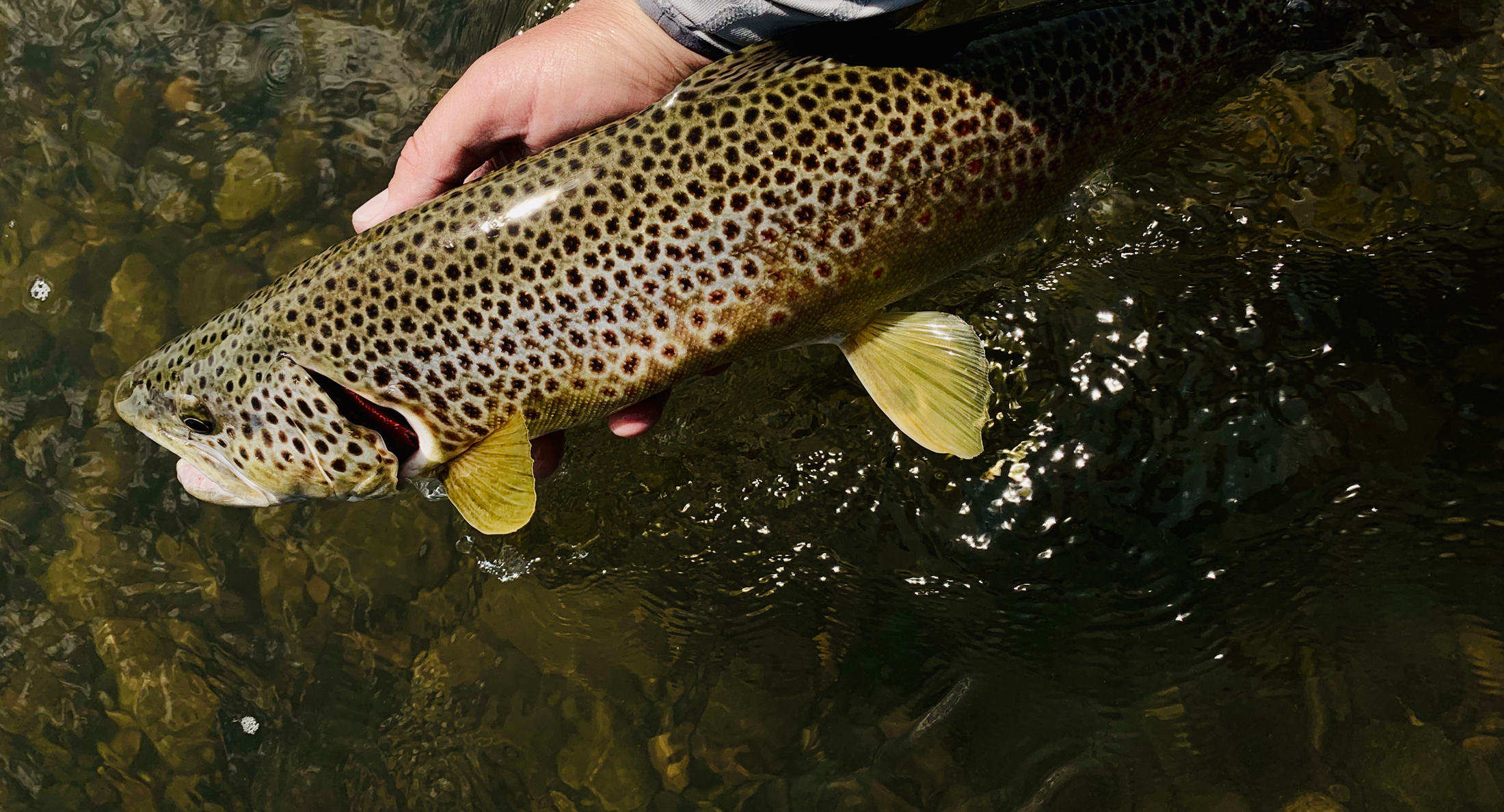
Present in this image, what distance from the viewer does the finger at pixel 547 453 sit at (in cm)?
339

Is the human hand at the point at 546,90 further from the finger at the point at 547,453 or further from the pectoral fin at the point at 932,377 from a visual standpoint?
the pectoral fin at the point at 932,377

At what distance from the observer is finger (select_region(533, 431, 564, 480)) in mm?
3391

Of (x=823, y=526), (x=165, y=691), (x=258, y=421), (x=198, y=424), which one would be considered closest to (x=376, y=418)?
(x=258, y=421)

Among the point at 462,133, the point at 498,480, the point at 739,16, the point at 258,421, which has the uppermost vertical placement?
the point at 739,16

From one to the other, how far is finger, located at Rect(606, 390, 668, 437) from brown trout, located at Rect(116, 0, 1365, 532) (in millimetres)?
485

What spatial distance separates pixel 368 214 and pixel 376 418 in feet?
3.14

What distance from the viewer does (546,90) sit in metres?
3.02

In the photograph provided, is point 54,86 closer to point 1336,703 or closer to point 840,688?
point 840,688

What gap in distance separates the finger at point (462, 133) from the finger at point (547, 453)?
0.91 m

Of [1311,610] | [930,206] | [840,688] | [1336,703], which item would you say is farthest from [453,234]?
[1336,703]

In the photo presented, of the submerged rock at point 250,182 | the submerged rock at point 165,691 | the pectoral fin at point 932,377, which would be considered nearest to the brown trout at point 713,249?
the pectoral fin at point 932,377

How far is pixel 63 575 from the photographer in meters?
4.76

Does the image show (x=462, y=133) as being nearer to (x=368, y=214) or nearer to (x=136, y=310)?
(x=368, y=214)

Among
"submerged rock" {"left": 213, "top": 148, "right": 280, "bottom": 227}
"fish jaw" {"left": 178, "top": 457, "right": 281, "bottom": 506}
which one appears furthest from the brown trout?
"submerged rock" {"left": 213, "top": 148, "right": 280, "bottom": 227}
